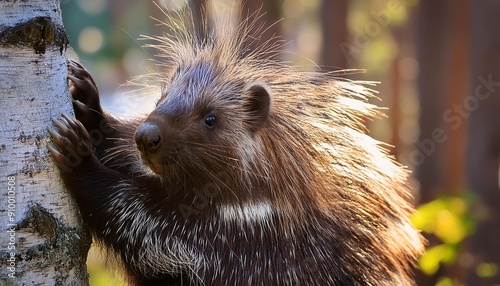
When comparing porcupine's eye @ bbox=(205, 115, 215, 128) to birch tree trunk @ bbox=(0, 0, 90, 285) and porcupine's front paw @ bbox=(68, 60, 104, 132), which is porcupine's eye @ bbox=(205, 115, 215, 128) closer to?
porcupine's front paw @ bbox=(68, 60, 104, 132)

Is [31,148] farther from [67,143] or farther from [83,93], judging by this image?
[83,93]

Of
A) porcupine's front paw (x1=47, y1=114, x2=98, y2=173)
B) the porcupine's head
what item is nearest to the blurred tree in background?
the porcupine's head

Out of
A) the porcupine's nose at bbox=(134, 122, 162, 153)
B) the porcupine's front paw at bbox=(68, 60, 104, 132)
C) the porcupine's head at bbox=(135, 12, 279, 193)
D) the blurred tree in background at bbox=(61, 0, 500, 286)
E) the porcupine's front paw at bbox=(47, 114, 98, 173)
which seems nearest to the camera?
the porcupine's front paw at bbox=(47, 114, 98, 173)

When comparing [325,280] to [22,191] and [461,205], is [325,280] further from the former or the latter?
[461,205]

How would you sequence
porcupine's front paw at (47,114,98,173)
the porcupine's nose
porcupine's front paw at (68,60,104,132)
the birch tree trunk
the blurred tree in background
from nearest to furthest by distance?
the birch tree trunk, porcupine's front paw at (47,114,98,173), the porcupine's nose, porcupine's front paw at (68,60,104,132), the blurred tree in background

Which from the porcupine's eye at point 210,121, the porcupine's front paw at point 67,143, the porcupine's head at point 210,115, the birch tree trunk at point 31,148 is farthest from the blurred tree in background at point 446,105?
the birch tree trunk at point 31,148

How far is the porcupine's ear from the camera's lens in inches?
120

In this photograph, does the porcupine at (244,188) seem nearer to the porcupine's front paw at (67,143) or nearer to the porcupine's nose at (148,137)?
the porcupine's nose at (148,137)

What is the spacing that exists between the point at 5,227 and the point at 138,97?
1632mm

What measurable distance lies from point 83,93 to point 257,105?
0.80 metres

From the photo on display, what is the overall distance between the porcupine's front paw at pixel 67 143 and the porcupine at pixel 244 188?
13 centimetres

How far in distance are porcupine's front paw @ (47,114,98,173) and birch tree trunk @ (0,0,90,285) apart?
4 centimetres

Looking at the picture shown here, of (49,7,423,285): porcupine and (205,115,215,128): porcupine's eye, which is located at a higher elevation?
(205,115,215,128): porcupine's eye

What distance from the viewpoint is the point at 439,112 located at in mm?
8758
